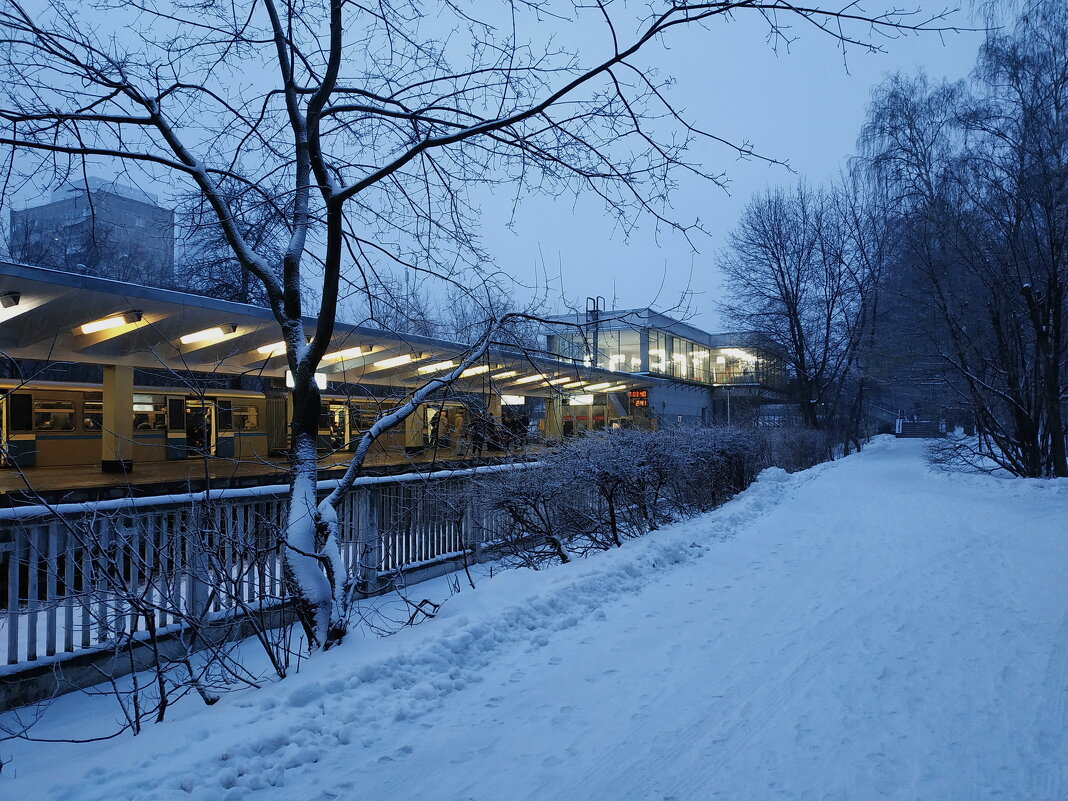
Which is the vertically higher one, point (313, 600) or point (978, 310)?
point (978, 310)

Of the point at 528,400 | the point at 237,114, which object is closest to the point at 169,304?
the point at 237,114

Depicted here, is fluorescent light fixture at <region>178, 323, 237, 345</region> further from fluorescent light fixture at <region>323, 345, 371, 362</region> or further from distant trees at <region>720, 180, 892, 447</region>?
distant trees at <region>720, 180, 892, 447</region>

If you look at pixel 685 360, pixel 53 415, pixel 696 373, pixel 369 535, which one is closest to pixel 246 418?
pixel 53 415

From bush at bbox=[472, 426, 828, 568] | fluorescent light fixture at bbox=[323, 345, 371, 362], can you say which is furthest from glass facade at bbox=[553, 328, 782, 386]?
bush at bbox=[472, 426, 828, 568]

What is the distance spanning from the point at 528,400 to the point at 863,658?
38692 millimetres

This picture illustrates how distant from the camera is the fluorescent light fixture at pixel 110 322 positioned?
1321cm

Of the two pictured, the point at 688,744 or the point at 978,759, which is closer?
the point at 978,759

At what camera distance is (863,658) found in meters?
4.59

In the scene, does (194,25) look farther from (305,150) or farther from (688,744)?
(688,744)

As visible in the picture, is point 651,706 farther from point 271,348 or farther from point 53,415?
point 53,415

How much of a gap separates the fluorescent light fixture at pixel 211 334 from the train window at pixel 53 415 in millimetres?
4146

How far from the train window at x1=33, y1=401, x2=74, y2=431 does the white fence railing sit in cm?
1170

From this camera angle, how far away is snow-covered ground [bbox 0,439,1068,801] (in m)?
3.07

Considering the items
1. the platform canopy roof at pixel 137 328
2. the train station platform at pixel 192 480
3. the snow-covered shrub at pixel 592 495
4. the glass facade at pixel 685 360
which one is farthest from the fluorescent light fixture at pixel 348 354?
the glass facade at pixel 685 360
